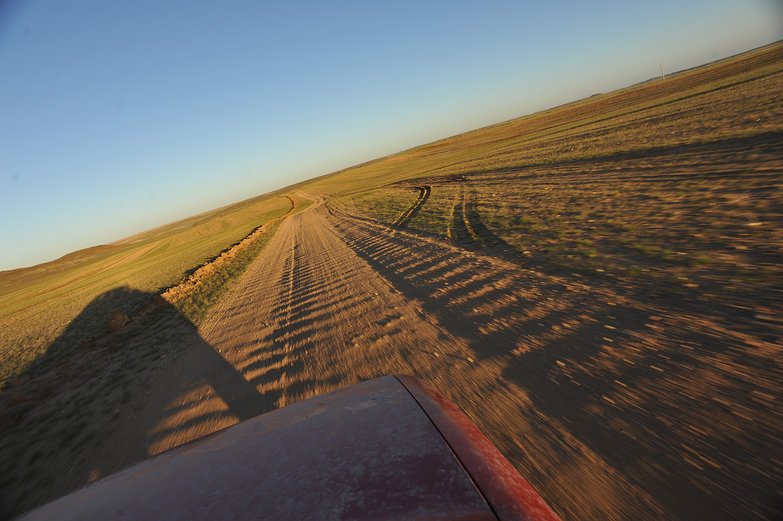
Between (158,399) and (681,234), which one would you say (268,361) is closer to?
(158,399)

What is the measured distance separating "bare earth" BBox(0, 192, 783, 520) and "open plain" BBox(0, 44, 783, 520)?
0.6 inches

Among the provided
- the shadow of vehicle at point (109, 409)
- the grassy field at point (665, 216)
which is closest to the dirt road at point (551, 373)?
the shadow of vehicle at point (109, 409)

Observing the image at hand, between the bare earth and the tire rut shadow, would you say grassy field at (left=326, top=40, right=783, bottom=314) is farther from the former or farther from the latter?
the tire rut shadow

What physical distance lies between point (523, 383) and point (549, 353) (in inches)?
20.0

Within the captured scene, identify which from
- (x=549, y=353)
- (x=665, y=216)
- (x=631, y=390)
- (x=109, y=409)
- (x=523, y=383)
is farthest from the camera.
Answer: (x=665, y=216)

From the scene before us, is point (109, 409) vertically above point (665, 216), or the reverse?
point (109, 409)

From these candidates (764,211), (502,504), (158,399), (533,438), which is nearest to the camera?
(502,504)

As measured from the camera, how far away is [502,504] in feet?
2.83

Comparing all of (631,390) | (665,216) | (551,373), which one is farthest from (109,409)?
(665,216)

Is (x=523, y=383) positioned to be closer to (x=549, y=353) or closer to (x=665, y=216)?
(x=549, y=353)

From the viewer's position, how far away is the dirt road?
170 centimetres

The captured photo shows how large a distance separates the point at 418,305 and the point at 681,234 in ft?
13.5

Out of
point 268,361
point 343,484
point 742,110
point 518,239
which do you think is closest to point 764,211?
point 518,239

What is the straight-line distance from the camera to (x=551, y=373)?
271cm
